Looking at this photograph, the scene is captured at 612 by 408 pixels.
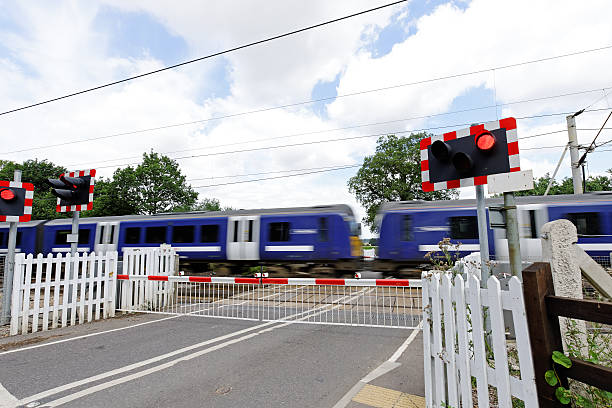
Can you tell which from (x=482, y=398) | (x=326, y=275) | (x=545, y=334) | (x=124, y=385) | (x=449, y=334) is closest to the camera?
(x=545, y=334)

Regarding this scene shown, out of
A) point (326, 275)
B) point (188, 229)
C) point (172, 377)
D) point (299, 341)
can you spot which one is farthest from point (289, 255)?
point (172, 377)

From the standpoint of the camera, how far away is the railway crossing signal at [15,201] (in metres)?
6.82

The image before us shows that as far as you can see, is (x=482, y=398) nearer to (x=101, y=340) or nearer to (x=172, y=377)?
(x=172, y=377)

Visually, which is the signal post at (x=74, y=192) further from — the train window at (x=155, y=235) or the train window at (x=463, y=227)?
the train window at (x=463, y=227)

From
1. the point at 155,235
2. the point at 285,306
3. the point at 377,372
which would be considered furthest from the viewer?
the point at 155,235

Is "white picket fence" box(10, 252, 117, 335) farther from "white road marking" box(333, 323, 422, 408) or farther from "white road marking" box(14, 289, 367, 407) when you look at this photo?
"white road marking" box(333, 323, 422, 408)

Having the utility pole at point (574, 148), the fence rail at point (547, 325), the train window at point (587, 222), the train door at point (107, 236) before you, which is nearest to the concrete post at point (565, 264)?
the fence rail at point (547, 325)

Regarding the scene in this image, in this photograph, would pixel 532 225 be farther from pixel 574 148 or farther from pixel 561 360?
pixel 561 360

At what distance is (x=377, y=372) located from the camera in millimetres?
3986

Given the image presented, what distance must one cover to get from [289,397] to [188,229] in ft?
45.6

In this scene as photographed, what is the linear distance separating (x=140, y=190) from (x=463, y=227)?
31273 millimetres

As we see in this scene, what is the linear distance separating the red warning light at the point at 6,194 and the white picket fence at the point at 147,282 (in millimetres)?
2446

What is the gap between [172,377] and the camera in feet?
12.7

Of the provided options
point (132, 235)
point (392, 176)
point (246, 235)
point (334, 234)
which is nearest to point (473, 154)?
point (334, 234)
